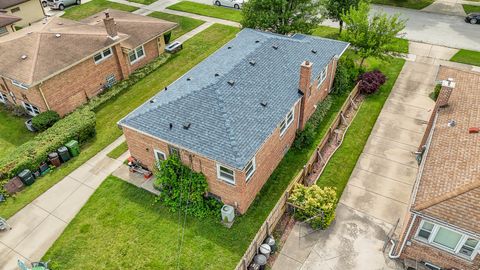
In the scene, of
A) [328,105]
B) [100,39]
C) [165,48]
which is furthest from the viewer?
[165,48]

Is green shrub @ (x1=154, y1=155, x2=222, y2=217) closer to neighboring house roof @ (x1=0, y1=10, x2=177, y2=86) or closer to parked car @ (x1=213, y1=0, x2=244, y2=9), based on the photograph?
neighboring house roof @ (x1=0, y1=10, x2=177, y2=86)

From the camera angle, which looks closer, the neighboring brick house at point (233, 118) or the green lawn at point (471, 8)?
the neighboring brick house at point (233, 118)

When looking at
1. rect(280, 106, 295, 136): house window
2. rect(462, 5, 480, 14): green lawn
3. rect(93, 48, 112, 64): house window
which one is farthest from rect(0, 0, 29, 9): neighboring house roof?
rect(462, 5, 480, 14): green lawn

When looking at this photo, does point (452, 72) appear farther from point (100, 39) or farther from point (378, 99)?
point (100, 39)

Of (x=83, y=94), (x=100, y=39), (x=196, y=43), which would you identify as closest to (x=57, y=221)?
(x=83, y=94)

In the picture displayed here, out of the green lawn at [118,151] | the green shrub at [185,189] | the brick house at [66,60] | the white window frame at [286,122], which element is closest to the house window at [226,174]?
the green shrub at [185,189]

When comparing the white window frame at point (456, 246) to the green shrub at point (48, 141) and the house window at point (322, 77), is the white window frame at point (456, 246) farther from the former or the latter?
the green shrub at point (48, 141)
